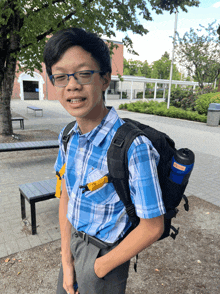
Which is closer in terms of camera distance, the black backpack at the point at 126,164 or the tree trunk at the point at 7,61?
the black backpack at the point at 126,164

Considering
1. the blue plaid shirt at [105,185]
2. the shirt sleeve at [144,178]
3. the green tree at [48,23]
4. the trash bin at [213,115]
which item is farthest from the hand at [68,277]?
the trash bin at [213,115]

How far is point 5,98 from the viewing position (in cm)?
874

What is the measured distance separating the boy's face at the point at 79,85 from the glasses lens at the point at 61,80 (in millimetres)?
20

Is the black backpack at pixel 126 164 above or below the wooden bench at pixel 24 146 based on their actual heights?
above

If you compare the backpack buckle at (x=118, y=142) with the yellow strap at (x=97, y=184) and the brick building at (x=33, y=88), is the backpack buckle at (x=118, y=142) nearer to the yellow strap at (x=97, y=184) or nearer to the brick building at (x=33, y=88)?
the yellow strap at (x=97, y=184)

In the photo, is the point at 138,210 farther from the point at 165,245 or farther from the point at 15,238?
the point at 15,238

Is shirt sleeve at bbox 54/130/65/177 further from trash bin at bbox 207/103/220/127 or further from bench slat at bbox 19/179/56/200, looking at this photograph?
trash bin at bbox 207/103/220/127

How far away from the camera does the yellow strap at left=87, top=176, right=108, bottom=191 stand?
115 cm

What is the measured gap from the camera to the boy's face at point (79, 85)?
1.17 metres

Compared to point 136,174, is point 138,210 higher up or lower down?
lower down

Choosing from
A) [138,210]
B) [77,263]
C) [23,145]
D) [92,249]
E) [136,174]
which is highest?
[136,174]

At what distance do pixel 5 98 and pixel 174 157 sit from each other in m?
8.89

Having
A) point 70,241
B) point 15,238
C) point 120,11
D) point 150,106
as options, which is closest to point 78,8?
point 120,11

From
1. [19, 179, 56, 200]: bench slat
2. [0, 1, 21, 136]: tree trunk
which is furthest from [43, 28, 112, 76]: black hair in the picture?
[0, 1, 21, 136]: tree trunk
